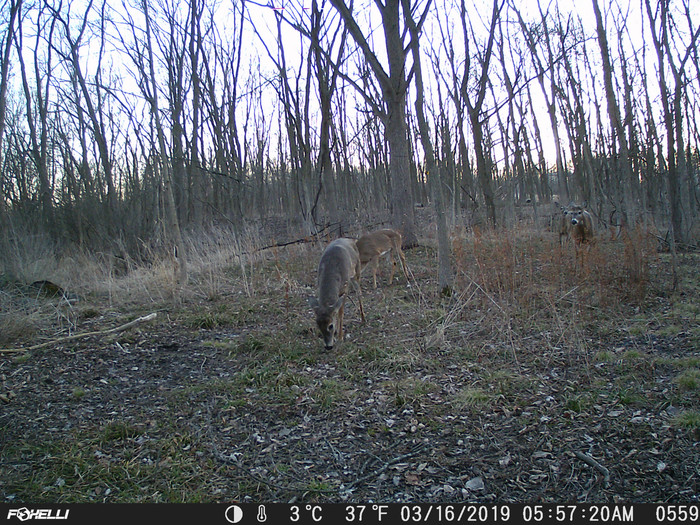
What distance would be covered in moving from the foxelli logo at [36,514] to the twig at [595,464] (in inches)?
135

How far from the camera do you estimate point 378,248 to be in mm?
10109

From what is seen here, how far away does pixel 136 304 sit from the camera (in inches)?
346

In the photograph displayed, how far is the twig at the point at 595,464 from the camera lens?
123 inches

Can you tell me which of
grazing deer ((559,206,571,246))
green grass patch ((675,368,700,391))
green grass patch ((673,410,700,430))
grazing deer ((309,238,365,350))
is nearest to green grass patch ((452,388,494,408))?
green grass patch ((673,410,700,430))

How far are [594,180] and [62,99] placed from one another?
25178 millimetres

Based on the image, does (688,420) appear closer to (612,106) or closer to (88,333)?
(88,333)

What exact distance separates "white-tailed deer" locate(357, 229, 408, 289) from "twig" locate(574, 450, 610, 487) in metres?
6.15

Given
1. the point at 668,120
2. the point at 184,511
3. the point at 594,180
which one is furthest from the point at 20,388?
the point at 594,180

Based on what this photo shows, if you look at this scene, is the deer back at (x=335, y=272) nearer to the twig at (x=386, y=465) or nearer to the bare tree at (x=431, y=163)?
the bare tree at (x=431, y=163)

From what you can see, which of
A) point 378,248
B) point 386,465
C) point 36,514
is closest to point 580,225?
point 378,248

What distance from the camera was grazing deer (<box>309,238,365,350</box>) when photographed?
605 cm

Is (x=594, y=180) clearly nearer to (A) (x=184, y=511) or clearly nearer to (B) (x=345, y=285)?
(B) (x=345, y=285)

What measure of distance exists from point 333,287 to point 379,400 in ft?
7.86

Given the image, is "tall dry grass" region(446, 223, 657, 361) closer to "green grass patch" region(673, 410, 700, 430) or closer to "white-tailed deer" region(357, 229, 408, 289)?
"green grass patch" region(673, 410, 700, 430)
